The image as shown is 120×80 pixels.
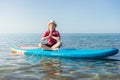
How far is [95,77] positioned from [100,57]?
4446 millimetres

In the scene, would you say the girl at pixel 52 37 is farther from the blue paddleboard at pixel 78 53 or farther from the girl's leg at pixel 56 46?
the blue paddleboard at pixel 78 53

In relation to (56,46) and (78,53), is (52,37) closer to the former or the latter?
(56,46)

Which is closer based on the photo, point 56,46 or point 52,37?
point 56,46

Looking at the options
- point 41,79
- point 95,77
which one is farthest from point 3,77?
point 95,77

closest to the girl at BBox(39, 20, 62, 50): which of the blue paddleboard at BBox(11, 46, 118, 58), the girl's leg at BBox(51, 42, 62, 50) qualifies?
the girl's leg at BBox(51, 42, 62, 50)

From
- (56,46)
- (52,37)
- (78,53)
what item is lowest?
(78,53)

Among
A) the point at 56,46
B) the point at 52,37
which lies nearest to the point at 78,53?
the point at 56,46

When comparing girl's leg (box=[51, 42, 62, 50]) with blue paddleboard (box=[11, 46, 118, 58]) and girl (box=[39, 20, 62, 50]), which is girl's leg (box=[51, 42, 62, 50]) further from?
blue paddleboard (box=[11, 46, 118, 58])

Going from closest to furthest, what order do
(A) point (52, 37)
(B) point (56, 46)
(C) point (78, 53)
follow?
(C) point (78, 53), (B) point (56, 46), (A) point (52, 37)

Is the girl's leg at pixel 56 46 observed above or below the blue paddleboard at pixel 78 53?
above

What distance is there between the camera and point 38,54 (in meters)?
13.4

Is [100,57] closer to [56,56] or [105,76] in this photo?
[56,56]

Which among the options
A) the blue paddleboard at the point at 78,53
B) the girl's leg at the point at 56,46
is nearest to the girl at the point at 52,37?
the girl's leg at the point at 56,46

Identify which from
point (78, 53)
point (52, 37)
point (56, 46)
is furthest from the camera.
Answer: point (52, 37)
